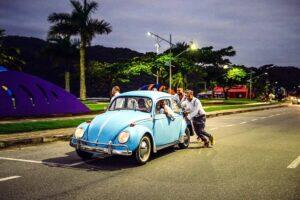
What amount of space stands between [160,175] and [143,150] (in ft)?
4.08

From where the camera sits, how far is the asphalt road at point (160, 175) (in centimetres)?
588

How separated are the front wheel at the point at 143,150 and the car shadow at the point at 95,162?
0.18m

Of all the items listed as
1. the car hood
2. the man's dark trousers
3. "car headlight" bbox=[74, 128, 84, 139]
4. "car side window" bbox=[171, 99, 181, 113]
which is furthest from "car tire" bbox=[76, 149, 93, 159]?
the man's dark trousers

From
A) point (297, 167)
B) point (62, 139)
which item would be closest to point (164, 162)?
point (297, 167)

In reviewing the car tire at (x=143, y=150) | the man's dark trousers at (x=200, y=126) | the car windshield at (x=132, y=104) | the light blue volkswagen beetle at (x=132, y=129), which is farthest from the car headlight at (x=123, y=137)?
the man's dark trousers at (x=200, y=126)

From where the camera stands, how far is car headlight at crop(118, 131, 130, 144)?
786cm

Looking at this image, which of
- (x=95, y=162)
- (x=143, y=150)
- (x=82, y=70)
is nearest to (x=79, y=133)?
(x=95, y=162)

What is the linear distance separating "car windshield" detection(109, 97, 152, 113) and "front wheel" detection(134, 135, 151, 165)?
0.89 meters

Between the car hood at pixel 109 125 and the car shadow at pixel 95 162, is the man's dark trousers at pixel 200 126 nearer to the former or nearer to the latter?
the car shadow at pixel 95 162

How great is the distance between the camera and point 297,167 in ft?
26.4

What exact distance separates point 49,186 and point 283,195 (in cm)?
389

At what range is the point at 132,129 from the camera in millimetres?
8078

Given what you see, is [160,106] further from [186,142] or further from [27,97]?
[27,97]

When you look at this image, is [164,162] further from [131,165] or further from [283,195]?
[283,195]
